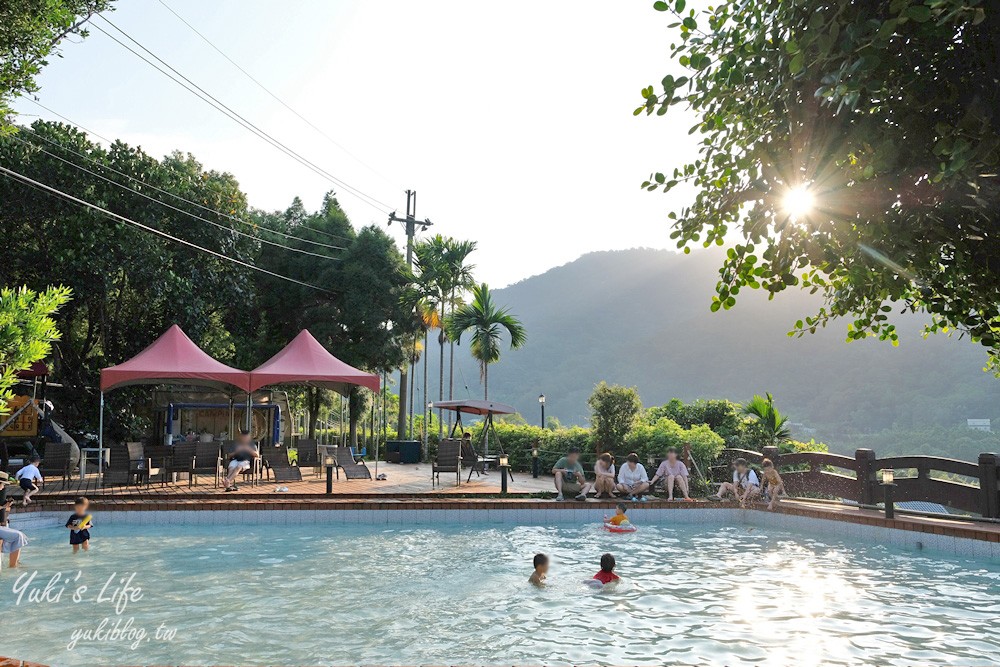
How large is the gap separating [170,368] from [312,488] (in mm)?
3864

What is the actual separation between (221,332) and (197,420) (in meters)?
4.67

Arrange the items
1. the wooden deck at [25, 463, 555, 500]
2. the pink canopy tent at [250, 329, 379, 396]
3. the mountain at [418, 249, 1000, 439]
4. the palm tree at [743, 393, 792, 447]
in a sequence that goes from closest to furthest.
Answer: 1. the wooden deck at [25, 463, 555, 500]
2. the pink canopy tent at [250, 329, 379, 396]
3. the palm tree at [743, 393, 792, 447]
4. the mountain at [418, 249, 1000, 439]

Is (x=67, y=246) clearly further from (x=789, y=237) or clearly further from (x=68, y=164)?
(x=789, y=237)

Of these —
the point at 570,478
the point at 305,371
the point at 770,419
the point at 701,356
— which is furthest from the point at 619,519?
the point at 701,356

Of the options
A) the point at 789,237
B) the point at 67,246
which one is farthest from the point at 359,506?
the point at 67,246

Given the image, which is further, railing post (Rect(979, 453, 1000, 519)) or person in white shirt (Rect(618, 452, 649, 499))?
person in white shirt (Rect(618, 452, 649, 499))

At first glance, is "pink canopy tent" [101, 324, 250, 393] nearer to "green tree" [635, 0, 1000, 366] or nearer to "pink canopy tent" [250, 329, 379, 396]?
"pink canopy tent" [250, 329, 379, 396]

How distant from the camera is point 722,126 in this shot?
12.6ft

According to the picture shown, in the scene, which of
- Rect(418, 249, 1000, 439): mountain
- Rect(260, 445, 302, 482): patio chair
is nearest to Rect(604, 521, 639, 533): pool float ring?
Rect(260, 445, 302, 482): patio chair

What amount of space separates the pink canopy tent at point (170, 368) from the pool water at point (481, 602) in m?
4.08

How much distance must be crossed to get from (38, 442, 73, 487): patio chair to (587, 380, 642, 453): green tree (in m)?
11.4

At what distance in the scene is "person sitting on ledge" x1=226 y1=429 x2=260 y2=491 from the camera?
15.2 metres

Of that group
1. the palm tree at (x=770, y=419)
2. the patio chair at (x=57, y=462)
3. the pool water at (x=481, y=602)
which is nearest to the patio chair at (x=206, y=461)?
the patio chair at (x=57, y=462)

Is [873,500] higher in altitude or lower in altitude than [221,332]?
lower
